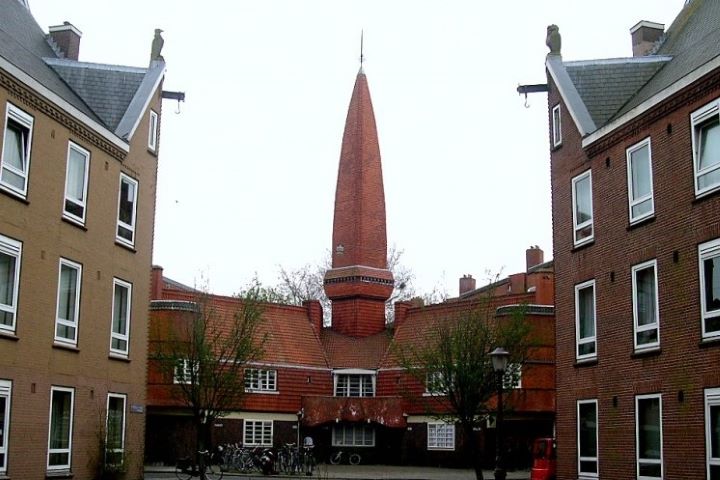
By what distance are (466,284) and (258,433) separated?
1412 inches

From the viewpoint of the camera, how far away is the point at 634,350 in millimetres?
24016

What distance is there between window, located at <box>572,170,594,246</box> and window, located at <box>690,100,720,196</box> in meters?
5.01

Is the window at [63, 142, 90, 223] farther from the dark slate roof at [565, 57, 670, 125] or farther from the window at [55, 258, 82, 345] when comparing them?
the dark slate roof at [565, 57, 670, 125]

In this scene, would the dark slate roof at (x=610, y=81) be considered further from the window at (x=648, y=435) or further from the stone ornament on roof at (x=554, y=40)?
the window at (x=648, y=435)

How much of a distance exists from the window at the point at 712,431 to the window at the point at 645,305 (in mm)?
2448

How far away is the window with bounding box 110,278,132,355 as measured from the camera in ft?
91.6

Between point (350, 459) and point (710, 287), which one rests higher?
point (710, 287)

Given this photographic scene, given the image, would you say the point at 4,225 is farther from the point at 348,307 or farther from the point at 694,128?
the point at 348,307

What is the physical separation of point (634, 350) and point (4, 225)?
14.9 metres

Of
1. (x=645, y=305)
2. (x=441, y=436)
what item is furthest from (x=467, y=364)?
(x=441, y=436)

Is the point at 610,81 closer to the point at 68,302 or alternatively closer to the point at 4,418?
the point at 68,302

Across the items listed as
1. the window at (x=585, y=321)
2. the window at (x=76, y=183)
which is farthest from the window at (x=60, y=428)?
the window at (x=585, y=321)

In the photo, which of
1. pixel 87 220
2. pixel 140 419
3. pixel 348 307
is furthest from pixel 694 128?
pixel 348 307

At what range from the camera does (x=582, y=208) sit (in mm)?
27531
